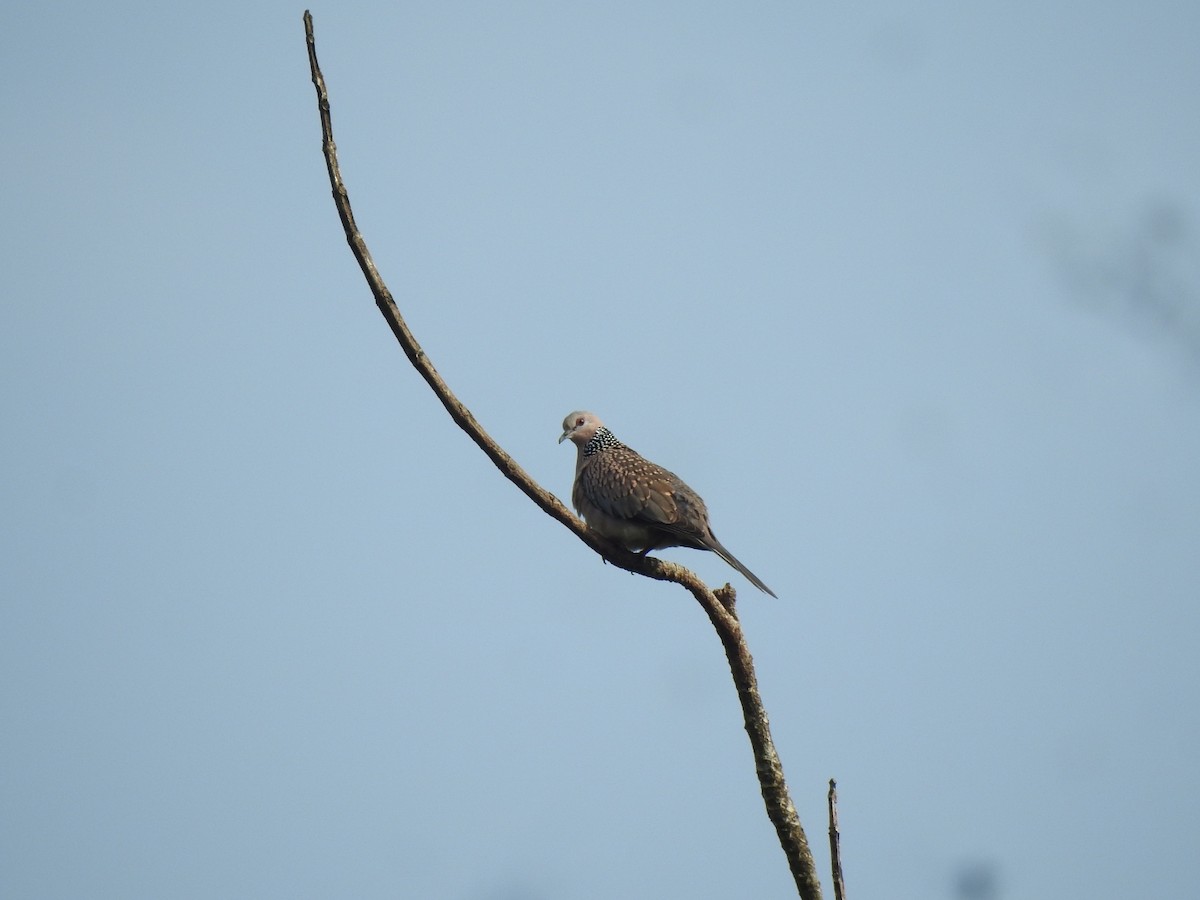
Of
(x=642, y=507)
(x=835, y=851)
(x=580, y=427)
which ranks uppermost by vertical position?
(x=580, y=427)

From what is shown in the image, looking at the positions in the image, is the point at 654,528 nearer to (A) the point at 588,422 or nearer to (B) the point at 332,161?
(A) the point at 588,422

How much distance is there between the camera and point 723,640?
602 centimetres

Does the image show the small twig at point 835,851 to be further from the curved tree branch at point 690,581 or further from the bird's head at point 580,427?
the bird's head at point 580,427

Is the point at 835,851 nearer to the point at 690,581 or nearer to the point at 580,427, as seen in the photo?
the point at 690,581

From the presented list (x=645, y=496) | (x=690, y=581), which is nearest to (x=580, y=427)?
(x=645, y=496)

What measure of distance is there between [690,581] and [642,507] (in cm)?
154

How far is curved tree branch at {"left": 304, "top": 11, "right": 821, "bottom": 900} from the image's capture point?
18.5ft

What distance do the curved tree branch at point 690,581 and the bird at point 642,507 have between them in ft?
3.81

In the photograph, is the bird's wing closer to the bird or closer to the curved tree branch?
the bird

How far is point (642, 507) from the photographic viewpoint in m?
7.69

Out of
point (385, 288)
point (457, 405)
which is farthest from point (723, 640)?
point (385, 288)

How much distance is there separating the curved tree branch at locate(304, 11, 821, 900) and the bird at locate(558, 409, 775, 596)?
116 centimetres

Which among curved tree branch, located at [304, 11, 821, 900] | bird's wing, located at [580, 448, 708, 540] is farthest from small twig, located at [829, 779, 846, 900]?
bird's wing, located at [580, 448, 708, 540]

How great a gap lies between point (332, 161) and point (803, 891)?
372 centimetres
